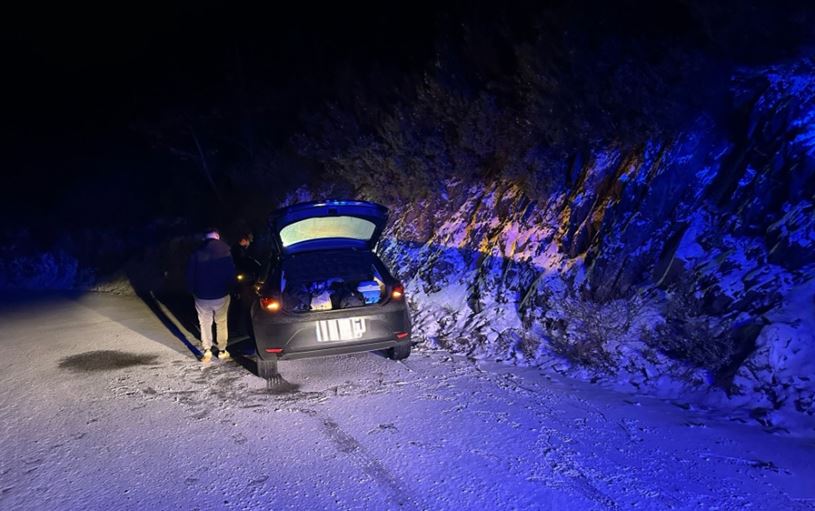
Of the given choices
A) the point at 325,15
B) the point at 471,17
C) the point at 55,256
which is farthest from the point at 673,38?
the point at 55,256

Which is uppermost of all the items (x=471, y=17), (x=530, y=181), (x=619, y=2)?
(x=471, y=17)

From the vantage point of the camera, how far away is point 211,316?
6617mm

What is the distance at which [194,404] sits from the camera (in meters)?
5.05

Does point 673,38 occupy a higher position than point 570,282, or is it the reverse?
point 673,38

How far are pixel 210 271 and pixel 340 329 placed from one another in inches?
77.4

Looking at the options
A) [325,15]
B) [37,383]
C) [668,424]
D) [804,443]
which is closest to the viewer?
[804,443]

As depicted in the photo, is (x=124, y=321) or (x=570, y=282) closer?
(x=570, y=282)

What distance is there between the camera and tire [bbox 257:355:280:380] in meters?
5.57

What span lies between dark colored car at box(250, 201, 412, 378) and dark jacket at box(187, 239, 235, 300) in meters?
0.48

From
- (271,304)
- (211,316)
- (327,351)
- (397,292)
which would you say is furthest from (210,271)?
(397,292)

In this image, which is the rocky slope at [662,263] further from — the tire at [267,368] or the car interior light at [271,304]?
the car interior light at [271,304]

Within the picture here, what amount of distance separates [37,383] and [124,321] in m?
3.51

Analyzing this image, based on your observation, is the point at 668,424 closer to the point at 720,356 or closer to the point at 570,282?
the point at 720,356

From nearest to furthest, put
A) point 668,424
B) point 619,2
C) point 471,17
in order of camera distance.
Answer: point 668,424
point 619,2
point 471,17
